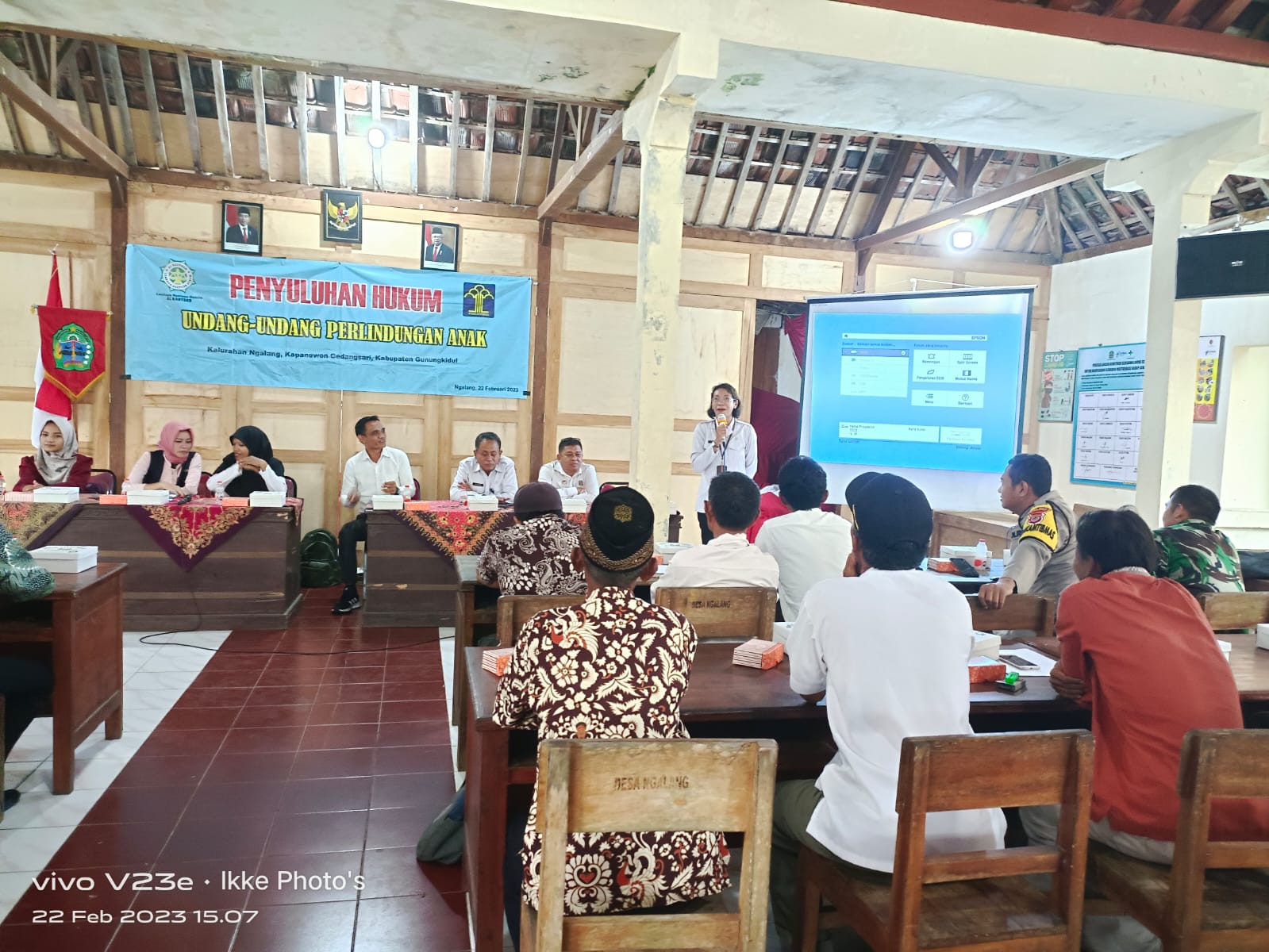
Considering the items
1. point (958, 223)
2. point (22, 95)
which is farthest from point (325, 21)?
point (958, 223)

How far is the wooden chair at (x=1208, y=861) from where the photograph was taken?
176 centimetres

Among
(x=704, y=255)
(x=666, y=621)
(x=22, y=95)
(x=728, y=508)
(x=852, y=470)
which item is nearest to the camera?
(x=666, y=621)

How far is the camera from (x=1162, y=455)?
199 inches

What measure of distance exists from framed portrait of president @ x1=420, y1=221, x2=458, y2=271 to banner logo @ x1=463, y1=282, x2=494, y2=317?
0.77 feet

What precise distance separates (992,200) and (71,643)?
251 inches

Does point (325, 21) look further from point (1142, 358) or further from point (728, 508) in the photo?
point (1142, 358)

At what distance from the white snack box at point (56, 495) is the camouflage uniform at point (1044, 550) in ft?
16.9

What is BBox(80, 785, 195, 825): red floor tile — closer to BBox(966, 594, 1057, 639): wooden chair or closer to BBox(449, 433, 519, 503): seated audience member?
BBox(966, 594, 1057, 639): wooden chair

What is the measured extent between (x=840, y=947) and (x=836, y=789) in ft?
2.44

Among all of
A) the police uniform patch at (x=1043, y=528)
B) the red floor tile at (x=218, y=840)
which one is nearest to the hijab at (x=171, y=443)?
the red floor tile at (x=218, y=840)

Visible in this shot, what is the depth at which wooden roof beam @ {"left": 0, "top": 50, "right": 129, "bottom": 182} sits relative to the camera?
4.84 meters

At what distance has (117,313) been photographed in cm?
681

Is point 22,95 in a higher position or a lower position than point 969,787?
higher

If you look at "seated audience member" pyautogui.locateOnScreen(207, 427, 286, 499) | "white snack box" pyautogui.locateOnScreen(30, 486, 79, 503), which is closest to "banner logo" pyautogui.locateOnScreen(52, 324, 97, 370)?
"seated audience member" pyautogui.locateOnScreen(207, 427, 286, 499)
